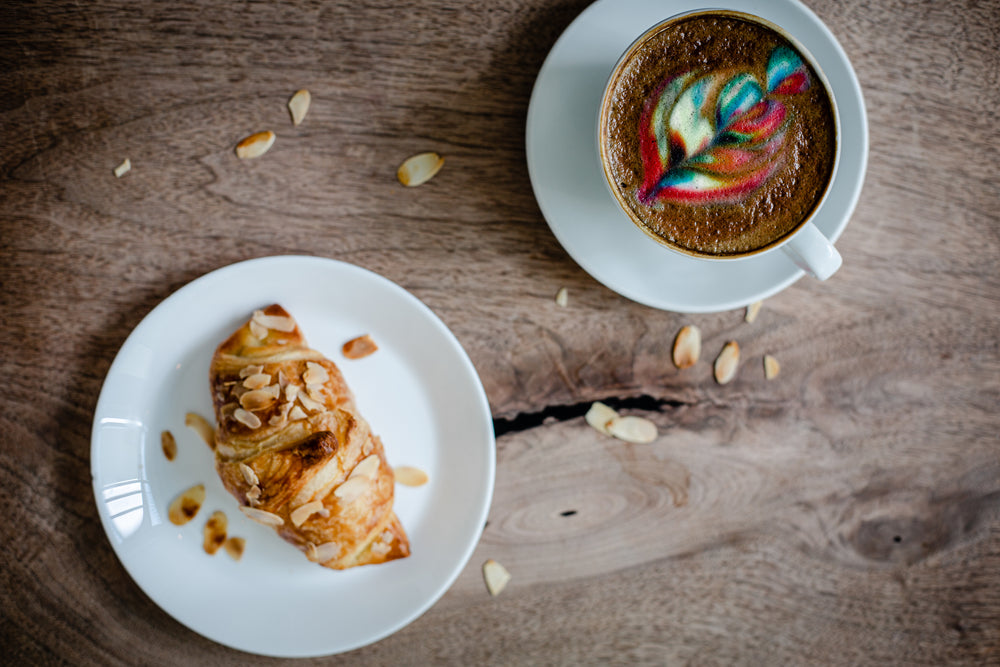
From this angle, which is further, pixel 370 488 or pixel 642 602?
pixel 642 602

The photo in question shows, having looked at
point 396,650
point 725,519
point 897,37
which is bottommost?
point 396,650

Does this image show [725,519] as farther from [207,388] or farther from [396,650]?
[207,388]

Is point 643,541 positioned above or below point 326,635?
above

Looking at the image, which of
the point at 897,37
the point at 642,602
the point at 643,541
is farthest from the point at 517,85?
the point at 642,602

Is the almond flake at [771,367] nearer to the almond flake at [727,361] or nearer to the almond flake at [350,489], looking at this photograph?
the almond flake at [727,361]

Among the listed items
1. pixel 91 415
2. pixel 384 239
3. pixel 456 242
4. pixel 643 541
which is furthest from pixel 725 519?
pixel 91 415

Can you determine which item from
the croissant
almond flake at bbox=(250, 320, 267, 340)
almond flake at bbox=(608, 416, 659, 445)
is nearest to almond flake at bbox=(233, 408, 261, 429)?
the croissant

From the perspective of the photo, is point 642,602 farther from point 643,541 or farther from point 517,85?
point 517,85
